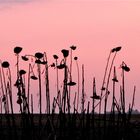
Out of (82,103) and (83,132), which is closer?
(83,132)

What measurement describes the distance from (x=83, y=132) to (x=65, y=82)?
1.86 ft

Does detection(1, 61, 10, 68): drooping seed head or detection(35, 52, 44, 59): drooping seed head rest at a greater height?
detection(35, 52, 44, 59): drooping seed head

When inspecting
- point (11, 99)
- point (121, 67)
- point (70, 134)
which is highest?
point (121, 67)

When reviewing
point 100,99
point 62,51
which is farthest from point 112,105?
point 62,51

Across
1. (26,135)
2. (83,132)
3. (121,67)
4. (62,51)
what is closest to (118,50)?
(121,67)

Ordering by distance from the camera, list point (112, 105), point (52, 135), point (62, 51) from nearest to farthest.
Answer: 1. point (52, 135)
2. point (62, 51)
3. point (112, 105)

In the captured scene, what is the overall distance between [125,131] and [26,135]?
1.04 metres

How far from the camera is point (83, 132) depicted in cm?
516

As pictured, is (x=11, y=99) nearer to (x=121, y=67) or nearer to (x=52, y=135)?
(x=52, y=135)

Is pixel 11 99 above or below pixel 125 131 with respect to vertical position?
above

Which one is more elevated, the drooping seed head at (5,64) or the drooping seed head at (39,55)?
the drooping seed head at (39,55)

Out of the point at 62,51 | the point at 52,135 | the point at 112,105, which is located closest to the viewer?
the point at 52,135

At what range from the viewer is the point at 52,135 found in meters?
4.57

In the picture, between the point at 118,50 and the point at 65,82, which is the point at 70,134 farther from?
the point at 118,50
